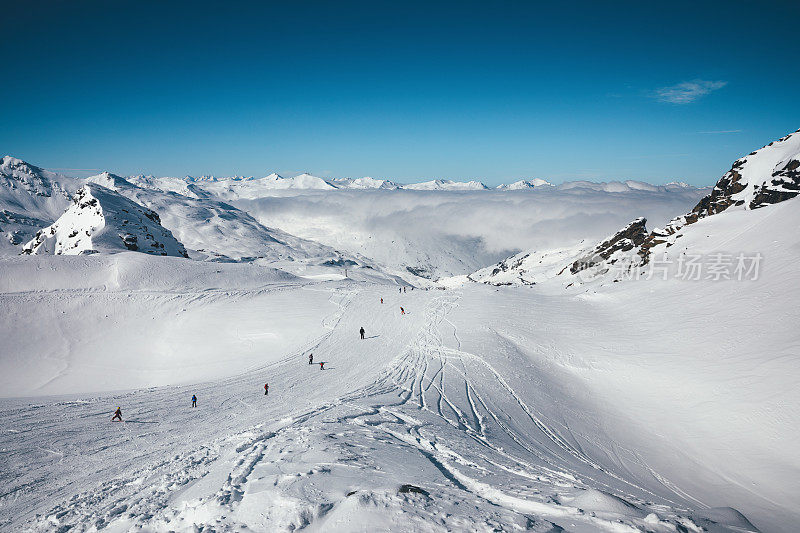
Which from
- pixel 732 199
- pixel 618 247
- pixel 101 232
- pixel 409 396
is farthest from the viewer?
pixel 618 247

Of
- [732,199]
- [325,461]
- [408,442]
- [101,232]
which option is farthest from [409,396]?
[101,232]

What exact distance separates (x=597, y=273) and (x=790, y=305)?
3606 cm

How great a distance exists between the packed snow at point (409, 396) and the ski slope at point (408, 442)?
115mm

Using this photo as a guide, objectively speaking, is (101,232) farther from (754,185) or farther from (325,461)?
(754,185)

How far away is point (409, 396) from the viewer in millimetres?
20906

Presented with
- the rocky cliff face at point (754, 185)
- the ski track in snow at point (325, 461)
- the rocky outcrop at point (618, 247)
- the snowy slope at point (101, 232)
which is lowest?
the ski track in snow at point (325, 461)

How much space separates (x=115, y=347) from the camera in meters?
38.4

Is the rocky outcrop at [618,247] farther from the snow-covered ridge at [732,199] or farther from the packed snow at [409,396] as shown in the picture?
the packed snow at [409,396]

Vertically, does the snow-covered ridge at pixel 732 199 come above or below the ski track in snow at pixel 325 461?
above

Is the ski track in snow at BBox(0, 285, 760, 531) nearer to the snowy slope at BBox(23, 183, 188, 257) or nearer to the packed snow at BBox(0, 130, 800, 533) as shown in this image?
the packed snow at BBox(0, 130, 800, 533)

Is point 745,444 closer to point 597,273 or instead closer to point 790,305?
point 790,305

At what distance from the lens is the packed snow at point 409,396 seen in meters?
8.72

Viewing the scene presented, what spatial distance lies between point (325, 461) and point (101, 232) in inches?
3504

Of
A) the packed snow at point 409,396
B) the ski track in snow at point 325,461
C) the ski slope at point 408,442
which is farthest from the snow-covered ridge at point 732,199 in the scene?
the ski track in snow at point 325,461
